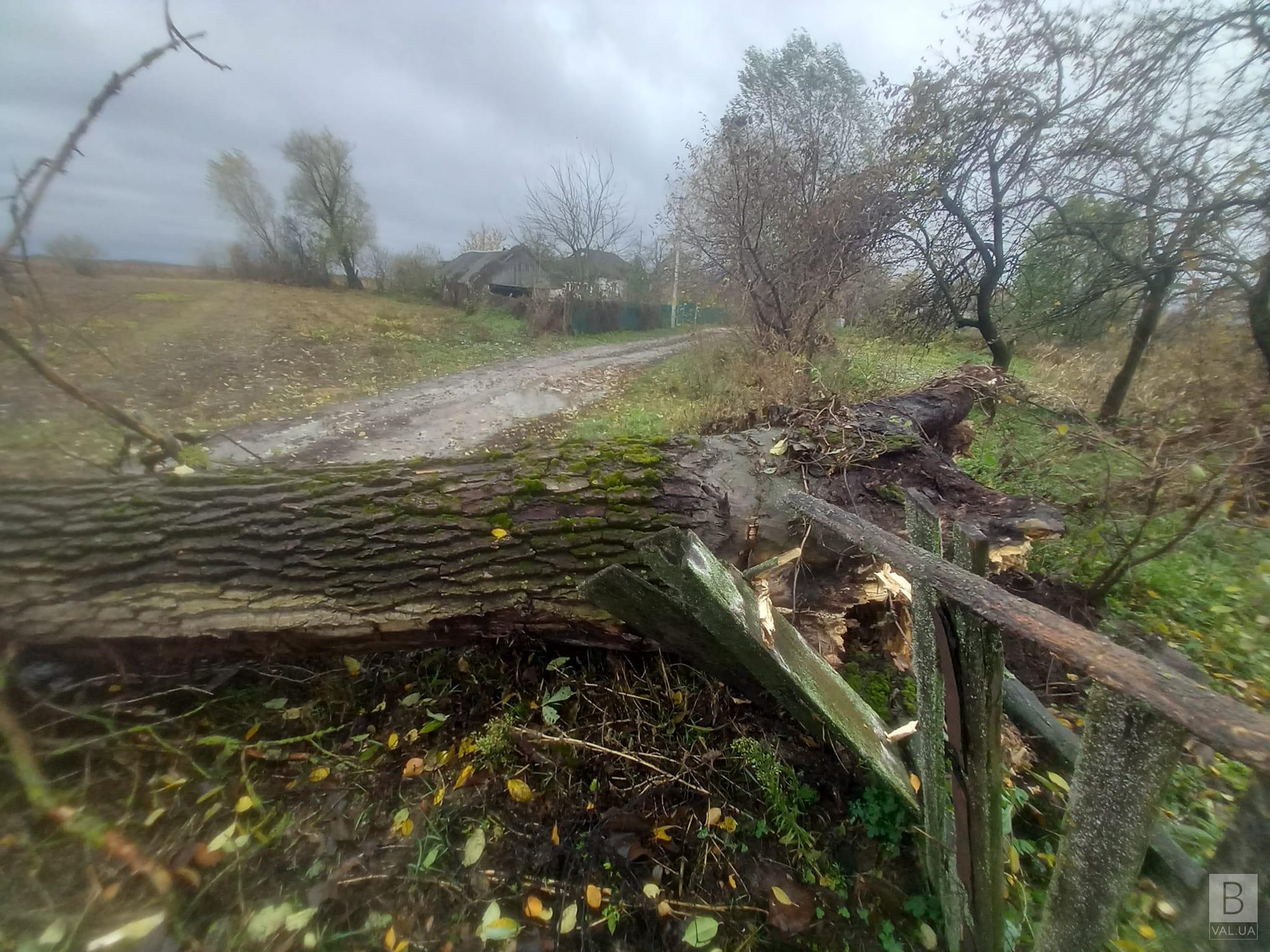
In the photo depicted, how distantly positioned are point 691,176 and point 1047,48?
5258 mm

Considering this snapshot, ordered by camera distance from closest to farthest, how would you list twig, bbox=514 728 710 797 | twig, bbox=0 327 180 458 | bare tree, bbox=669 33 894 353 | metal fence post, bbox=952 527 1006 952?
1. metal fence post, bbox=952 527 1006 952
2. twig, bbox=514 728 710 797
3. twig, bbox=0 327 180 458
4. bare tree, bbox=669 33 894 353

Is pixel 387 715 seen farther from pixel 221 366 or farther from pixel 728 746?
pixel 221 366

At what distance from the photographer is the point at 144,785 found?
192 cm

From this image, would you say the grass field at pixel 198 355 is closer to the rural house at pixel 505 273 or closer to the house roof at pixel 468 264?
the house roof at pixel 468 264

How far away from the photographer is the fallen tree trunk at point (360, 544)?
212 centimetres

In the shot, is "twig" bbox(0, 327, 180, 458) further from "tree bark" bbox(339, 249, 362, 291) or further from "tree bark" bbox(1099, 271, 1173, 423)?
"tree bark" bbox(1099, 271, 1173, 423)

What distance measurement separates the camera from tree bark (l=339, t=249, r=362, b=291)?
559cm

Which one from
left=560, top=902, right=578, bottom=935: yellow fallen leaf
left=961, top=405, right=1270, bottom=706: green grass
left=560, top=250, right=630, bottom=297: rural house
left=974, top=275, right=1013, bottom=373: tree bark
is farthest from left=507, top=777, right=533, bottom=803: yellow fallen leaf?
left=560, top=250, right=630, bottom=297: rural house

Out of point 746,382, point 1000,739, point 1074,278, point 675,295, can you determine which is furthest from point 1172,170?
point 675,295

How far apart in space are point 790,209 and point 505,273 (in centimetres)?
1219

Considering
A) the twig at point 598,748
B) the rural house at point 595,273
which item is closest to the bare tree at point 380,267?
the twig at point 598,748

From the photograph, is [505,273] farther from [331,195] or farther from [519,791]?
[519,791]

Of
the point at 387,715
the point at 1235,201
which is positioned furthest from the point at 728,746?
the point at 1235,201

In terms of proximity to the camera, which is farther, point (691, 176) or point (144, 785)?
point (691, 176)
